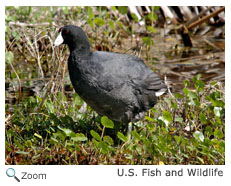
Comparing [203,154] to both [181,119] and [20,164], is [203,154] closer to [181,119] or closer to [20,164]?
[181,119]

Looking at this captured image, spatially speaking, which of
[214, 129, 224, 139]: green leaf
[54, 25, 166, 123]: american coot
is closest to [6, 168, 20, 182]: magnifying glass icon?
[54, 25, 166, 123]: american coot

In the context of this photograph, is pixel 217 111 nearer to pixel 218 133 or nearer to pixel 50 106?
pixel 218 133

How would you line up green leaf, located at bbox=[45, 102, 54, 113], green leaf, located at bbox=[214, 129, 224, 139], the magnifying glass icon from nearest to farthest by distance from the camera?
1. the magnifying glass icon
2. green leaf, located at bbox=[214, 129, 224, 139]
3. green leaf, located at bbox=[45, 102, 54, 113]

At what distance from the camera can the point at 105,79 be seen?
3.04 meters

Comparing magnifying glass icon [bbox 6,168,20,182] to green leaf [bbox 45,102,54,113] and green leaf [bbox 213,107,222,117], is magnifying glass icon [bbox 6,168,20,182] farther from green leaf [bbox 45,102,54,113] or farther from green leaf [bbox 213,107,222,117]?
green leaf [bbox 213,107,222,117]

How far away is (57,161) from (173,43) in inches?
148

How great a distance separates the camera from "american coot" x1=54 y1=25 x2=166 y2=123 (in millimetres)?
3039

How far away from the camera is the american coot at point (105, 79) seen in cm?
304

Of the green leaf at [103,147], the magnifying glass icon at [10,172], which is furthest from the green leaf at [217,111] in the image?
the magnifying glass icon at [10,172]

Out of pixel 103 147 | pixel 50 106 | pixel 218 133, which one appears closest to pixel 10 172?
pixel 103 147

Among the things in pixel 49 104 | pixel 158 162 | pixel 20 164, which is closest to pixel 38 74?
pixel 49 104

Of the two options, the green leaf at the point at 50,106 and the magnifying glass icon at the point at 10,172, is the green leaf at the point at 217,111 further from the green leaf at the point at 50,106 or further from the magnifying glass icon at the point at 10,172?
the magnifying glass icon at the point at 10,172

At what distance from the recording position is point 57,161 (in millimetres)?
3004

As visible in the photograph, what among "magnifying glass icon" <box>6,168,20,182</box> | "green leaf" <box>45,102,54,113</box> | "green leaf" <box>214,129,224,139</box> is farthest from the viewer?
"green leaf" <box>45,102,54,113</box>
